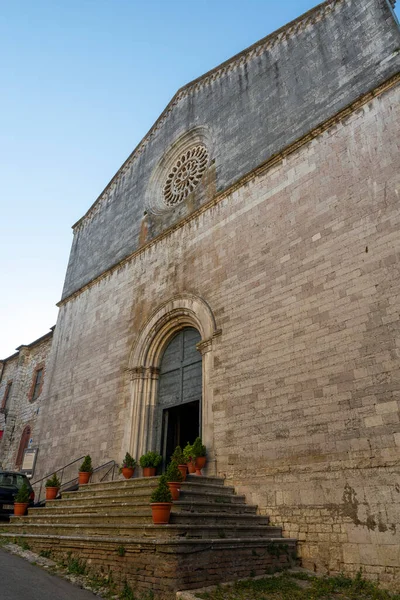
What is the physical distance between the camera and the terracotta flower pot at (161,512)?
536 centimetres

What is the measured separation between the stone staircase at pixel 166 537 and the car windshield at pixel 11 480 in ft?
8.15

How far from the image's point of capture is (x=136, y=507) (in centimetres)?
648

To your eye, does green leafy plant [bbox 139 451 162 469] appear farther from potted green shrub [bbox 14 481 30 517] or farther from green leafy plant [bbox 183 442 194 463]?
potted green shrub [bbox 14 481 30 517]

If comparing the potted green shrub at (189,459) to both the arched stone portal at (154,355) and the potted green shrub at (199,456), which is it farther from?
the arched stone portal at (154,355)

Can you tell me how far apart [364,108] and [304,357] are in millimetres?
4984

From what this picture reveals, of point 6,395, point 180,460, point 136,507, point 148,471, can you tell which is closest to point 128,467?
point 148,471

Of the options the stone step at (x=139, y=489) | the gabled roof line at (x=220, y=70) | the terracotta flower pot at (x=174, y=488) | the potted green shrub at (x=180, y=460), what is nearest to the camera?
the terracotta flower pot at (x=174, y=488)

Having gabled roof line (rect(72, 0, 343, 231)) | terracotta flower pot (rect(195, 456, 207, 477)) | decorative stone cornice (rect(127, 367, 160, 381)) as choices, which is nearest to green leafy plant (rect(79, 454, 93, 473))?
decorative stone cornice (rect(127, 367, 160, 381))

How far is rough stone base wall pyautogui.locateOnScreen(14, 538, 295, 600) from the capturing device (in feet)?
15.1

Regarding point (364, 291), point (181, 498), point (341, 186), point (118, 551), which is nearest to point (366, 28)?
point (341, 186)

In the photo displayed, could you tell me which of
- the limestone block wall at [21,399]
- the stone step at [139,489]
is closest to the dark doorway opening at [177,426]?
the stone step at [139,489]

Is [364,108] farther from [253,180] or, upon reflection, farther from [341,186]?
[253,180]

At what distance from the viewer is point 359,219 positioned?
747 cm

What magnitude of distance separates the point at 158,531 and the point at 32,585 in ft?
5.07
